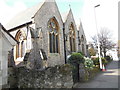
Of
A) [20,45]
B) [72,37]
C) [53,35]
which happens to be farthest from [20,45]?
[72,37]

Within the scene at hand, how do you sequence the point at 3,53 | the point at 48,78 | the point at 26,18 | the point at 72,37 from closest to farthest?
1. the point at 48,78
2. the point at 3,53
3. the point at 26,18
4. the point at 72,37

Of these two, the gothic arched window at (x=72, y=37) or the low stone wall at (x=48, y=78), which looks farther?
the gothic arched window at (x=72, y=37)

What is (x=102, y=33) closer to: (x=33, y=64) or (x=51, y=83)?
(x=33, y=64)

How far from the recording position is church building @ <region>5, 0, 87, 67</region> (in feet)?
49.4

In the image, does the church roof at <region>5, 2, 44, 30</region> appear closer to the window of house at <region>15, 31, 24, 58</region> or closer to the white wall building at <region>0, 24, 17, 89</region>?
the window of house at <region>15, 31, 24, 58</region>

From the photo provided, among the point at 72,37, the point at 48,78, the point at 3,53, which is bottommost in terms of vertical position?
the point at 48,78

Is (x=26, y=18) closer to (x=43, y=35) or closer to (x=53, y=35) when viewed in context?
(x=43, y=35)

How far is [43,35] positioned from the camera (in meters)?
16.6

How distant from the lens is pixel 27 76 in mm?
9992

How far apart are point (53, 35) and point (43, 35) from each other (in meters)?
2.82

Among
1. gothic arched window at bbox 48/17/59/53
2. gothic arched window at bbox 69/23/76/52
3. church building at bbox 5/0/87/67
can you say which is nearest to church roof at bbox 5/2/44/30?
church building at bbox 5/0/87/67

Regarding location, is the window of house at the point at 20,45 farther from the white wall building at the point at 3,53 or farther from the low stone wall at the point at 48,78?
the white wall building at the point at 3,53

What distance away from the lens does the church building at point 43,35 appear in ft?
49.4

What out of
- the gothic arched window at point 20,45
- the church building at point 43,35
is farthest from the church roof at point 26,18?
the gothic arched window at point 20,45
